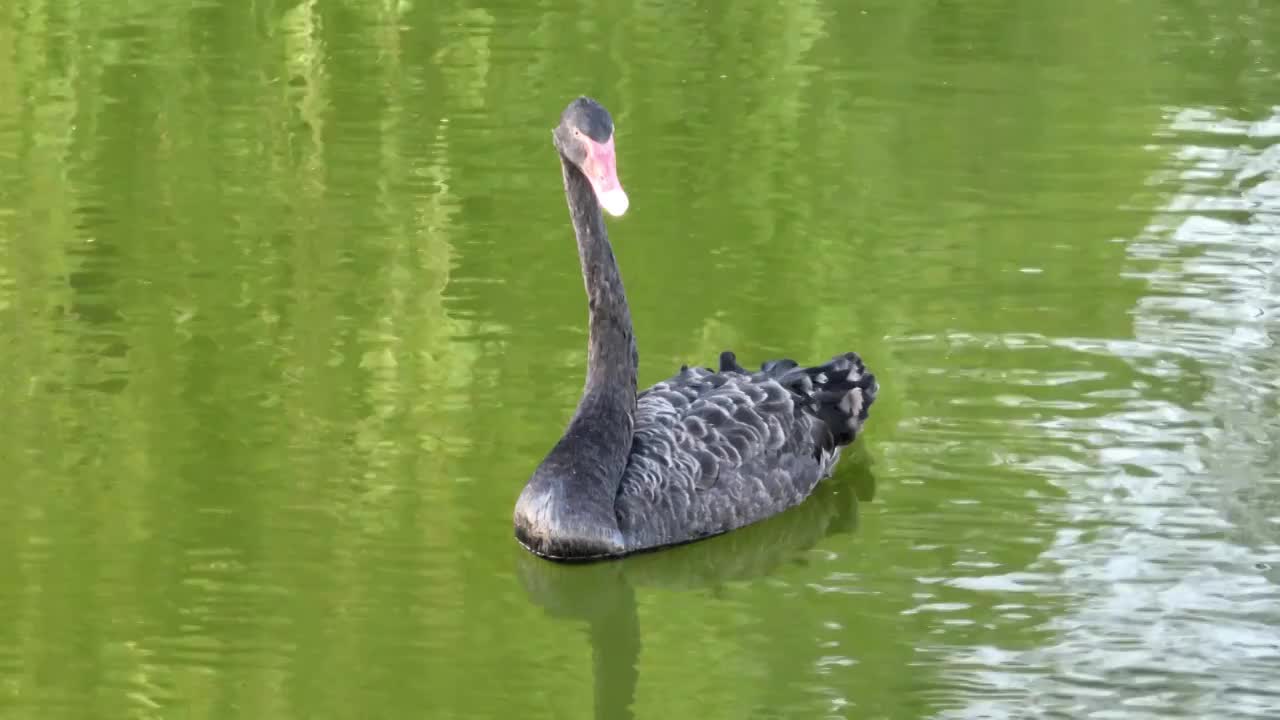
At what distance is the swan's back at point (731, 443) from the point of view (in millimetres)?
6215

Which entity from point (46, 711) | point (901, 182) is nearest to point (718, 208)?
point (901, 182)

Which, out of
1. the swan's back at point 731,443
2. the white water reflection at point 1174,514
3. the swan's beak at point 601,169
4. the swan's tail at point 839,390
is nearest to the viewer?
the white water reflection at point 1174,514

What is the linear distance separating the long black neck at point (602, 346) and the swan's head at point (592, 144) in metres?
0.16

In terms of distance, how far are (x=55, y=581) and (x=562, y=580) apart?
131cm

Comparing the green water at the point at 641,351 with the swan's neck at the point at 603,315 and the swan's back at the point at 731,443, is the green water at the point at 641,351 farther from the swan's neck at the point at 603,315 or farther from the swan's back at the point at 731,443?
the swan's neck at the point at 603,315

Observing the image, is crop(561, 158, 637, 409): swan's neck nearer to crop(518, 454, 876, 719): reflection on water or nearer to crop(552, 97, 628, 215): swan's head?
crop(552, 97, 628, 215): swan's head

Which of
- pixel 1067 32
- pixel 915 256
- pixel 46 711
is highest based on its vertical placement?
pixel 1067 32

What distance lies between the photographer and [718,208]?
9.63 m

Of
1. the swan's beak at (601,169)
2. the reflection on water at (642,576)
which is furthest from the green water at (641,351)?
the swan's beak at (601,169)

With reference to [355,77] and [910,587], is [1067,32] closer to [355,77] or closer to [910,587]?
[355,77]

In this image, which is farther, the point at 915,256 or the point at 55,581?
the point at 915,256

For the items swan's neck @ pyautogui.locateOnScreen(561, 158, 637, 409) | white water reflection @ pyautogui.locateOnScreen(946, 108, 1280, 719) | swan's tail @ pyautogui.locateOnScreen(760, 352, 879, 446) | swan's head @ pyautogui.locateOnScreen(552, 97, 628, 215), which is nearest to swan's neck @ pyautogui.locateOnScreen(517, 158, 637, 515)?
swan's neck @ pyautogui.locateOnScreen(561, 158, 637, 409)

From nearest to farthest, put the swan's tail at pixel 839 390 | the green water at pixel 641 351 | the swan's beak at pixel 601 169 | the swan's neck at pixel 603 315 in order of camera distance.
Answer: the green water at pixel 641 351 < the swan's beak at pixel 601 169 < the swan's neck at pixel 603 315 < the swan's tail at pixel 839 390

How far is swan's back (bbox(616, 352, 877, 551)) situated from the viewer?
6.21 metres
